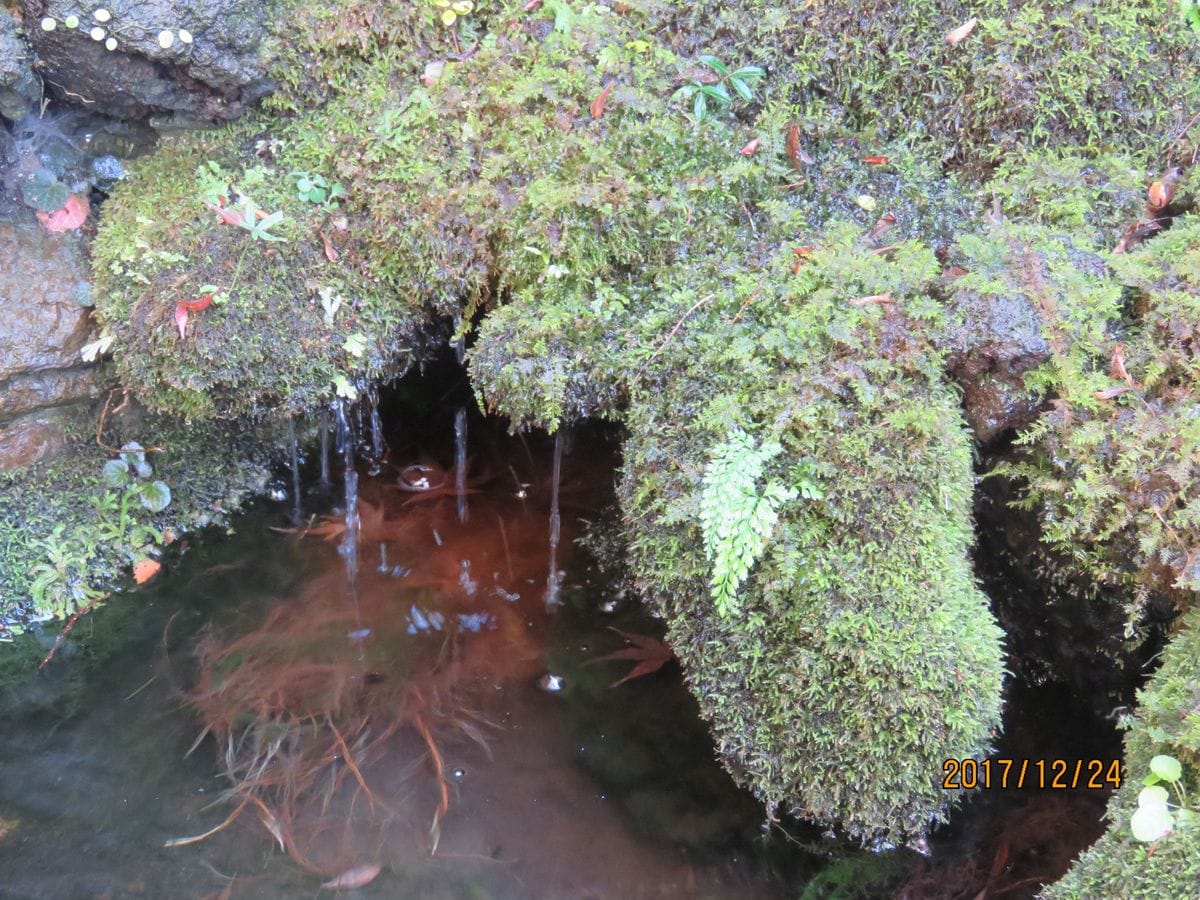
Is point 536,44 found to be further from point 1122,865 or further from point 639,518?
point 1122,865

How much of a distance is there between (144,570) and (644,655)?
8.88ft

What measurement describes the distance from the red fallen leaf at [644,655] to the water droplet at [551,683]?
0.21 m

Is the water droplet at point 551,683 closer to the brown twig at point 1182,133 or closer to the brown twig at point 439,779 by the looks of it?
the brown twig at point 439,779

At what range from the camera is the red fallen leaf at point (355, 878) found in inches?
127

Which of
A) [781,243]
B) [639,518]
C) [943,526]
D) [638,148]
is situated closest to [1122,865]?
[943,526]

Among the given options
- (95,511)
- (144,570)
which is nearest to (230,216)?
(95,511)

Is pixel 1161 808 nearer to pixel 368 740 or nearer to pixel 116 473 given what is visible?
pixel 368 740

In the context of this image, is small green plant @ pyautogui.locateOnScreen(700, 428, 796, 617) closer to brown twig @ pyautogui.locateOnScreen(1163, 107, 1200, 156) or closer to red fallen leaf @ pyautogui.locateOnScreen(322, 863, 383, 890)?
red fallen leaf @ pyautogui.locateOnScreen(322, 863, 383, 890)

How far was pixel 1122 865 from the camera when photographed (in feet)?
8.10

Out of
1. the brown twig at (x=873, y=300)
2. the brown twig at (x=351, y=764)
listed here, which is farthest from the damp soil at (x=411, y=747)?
the brown twig at (x=873, y=300)

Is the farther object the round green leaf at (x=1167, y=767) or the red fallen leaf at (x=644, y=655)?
the red fallen leaf at (x=644, y=655)

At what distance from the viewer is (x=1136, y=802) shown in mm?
2625

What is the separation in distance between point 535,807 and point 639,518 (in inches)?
52.8

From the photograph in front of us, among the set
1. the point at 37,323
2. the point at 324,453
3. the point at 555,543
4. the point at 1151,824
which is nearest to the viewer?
the point at 1151,824
